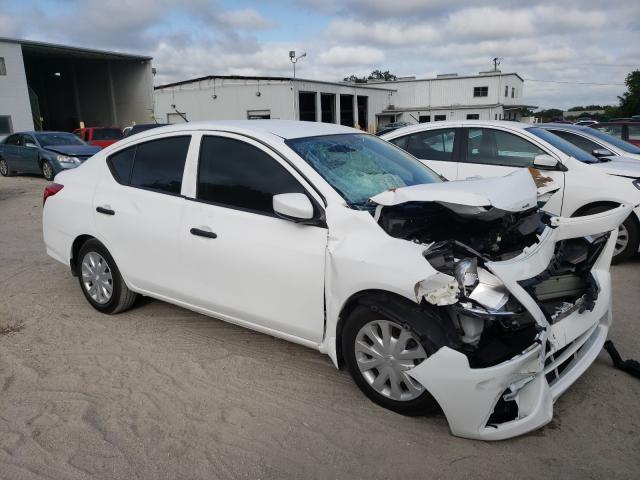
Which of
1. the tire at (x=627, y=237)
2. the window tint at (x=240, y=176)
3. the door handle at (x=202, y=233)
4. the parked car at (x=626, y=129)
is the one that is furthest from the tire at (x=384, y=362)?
the parked car at (x=626, y=129)

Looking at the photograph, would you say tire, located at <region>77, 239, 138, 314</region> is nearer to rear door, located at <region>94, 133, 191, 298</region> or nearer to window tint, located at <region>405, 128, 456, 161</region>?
rear door, located at <region>94, 133, 191, 298</region>

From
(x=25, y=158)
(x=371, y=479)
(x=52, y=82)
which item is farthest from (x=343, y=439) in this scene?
(x=52, y=82)

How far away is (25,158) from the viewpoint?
51.5 feet

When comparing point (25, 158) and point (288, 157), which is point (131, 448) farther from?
point (25, 158)

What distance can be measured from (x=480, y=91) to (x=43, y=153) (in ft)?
156

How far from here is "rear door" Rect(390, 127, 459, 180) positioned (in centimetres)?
664

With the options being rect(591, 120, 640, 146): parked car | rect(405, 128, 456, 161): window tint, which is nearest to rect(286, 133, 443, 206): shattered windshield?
rect(405, 128, 456, 161): window tint

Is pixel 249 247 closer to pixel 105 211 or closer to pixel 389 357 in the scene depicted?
pixel 389 357

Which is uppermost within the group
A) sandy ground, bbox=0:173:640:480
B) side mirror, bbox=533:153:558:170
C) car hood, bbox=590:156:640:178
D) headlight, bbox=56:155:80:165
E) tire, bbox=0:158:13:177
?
side mirror, bbox=533:153:558:170

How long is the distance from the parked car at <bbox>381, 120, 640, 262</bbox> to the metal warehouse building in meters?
27.2

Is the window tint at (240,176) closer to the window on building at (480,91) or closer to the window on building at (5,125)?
the window on building at (5,125)

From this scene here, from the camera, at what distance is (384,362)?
3.02 metres

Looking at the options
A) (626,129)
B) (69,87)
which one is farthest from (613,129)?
(69,87)

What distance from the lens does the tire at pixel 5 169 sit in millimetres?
16781
